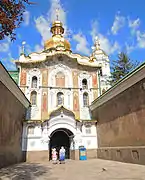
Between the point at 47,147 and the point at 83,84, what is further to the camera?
the point at 83,84

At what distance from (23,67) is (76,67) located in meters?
5.86

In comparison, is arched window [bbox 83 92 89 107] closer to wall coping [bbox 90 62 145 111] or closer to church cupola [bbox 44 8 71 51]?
wall coping [bbox 90 62 145 111]

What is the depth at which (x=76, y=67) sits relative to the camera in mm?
22484

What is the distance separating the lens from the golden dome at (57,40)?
27312 mm

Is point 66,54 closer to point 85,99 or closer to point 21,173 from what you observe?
point 85,99

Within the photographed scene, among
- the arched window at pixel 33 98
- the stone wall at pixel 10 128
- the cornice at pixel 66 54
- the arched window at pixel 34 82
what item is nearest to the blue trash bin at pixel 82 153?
the stone wall at pixel 10 128

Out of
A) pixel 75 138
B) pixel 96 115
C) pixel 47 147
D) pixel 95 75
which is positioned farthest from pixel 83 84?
pixel 47 147

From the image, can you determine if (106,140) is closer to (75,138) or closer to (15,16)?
(75,138)

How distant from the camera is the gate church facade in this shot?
18.3m

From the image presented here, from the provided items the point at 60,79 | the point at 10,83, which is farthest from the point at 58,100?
the point at 10,83

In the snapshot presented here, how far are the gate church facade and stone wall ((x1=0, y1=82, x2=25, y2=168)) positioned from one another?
Result: 5.33 ft

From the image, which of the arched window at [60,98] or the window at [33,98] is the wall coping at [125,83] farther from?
the window at [33,98]

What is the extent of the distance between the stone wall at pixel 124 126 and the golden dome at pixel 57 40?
12.8 meters

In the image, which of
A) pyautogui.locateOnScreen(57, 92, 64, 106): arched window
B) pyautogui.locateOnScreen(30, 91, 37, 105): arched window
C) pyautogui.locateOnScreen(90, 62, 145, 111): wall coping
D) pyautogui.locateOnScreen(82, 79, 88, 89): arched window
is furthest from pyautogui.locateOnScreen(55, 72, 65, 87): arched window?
pyautogui.locateOnScreen(90, 62, 145, 111): wall coping
